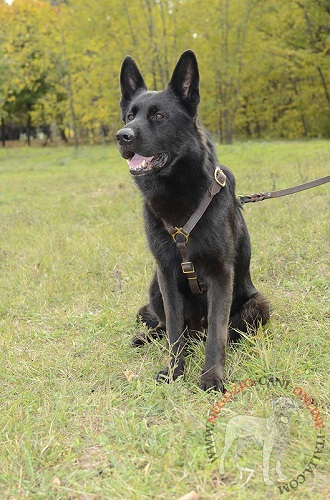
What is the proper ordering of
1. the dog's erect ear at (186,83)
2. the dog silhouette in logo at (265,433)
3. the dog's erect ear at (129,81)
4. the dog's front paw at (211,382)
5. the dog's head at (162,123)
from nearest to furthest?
the dog silhouette in logo at (265,433)
the dog's front paw at (211,382)
the dog's head at (162,123)
the dog's erect ear at (186,83)
the dog's erect ear at (129,81)

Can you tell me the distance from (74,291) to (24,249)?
167cm

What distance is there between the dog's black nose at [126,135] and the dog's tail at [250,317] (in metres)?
1.29

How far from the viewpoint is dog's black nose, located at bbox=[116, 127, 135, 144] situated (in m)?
2.64

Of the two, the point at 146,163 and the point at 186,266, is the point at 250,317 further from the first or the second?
the point at 146,163

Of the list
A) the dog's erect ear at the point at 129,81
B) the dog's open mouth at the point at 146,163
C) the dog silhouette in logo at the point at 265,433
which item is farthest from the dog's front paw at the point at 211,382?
the dog's erect ear at the point at 129,81

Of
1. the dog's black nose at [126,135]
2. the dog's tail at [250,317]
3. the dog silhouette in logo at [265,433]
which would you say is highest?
the dog's black nose at [126,135]

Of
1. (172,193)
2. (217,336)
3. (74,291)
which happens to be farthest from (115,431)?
(74,291)

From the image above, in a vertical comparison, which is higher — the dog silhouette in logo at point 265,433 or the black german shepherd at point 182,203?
the black german shepherd at point 182,203

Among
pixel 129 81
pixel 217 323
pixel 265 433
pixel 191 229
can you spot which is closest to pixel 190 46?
pixel 129 81

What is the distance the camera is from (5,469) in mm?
2021

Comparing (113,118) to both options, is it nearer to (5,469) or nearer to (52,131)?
(52,131)

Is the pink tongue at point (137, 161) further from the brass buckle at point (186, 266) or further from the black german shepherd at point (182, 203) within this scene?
the brass buckle at point (186, 266)

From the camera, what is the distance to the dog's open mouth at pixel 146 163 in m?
2.72

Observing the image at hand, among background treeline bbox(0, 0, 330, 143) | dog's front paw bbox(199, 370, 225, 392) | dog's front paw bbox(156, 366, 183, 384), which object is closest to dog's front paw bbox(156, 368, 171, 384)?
dog's front paw bbox(156, 366, 183, 384)
